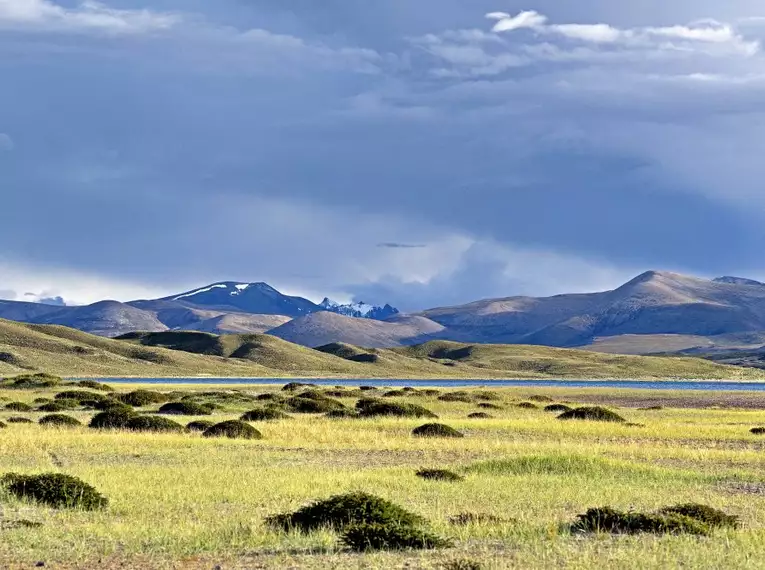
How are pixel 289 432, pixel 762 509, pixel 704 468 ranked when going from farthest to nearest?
pixel 289 432 → pixel 704 468 → pixel 762 509

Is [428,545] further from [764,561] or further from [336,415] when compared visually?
[336,415]

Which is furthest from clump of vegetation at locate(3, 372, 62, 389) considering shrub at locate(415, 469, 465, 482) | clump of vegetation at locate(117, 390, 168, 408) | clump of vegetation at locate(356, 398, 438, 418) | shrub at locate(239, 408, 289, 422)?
shrub at locate(415, 469, 465, 482)

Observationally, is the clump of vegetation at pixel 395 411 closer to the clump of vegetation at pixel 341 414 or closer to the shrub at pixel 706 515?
the clump of vegetation at pixel 341 414

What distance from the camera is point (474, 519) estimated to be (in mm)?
18812

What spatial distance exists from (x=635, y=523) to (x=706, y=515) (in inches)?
62.5

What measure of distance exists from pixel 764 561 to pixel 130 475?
54.3 feet

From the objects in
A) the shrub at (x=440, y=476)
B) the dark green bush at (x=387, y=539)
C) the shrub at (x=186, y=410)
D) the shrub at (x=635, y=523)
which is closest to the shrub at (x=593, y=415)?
the shrub at (x=186, y=410)

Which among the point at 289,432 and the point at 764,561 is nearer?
the point at 764,561

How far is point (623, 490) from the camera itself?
2398cm

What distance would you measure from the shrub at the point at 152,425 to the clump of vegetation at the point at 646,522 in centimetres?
2783

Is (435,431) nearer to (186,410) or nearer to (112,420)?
(112,420)

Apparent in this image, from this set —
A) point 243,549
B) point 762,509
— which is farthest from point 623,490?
point 243,549

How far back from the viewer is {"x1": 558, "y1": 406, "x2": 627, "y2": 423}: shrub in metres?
53.9

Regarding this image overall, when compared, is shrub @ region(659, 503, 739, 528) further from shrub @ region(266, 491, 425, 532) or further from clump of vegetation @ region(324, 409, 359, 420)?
clump of vegetation @ region(324, 409, 359, 420)
